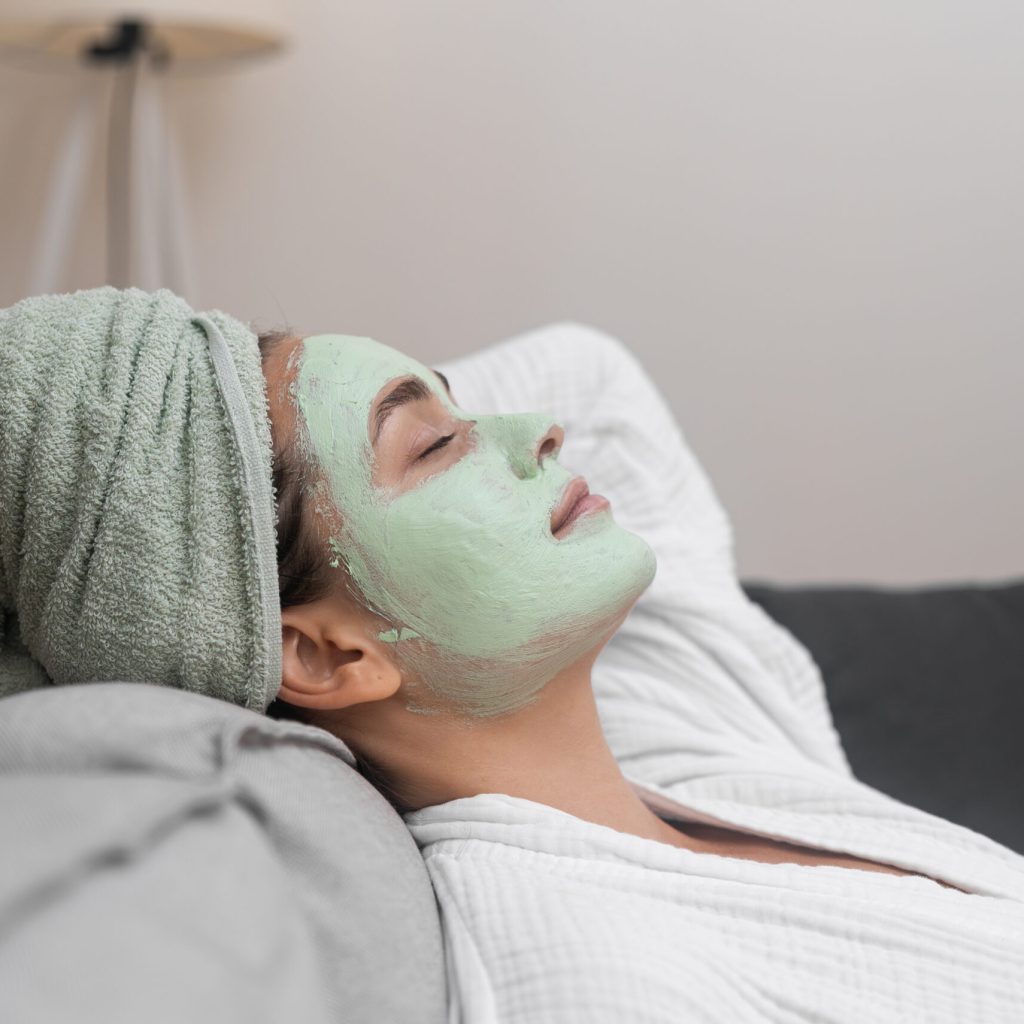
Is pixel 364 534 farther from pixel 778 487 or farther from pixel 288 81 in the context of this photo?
pixel 288 81

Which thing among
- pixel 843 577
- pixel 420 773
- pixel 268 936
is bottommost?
pixel 843 577

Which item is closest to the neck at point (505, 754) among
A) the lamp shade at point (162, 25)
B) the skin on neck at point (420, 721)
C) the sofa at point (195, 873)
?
the skin on neck at point (420, 721)

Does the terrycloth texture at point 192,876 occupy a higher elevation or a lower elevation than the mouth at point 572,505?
lower

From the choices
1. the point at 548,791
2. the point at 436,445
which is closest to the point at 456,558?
the point at 436,445

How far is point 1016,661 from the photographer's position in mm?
1706

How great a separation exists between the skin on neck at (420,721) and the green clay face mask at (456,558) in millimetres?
13

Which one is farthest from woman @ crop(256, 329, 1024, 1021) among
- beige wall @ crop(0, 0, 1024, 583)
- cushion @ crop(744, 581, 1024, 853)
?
beige wall @ crop(0, 0, 1024, 583)

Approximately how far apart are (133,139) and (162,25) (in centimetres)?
24

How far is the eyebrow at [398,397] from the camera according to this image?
3.60ft

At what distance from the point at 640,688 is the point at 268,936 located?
82 cm

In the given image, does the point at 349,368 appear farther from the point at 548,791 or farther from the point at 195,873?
the point at 195,873

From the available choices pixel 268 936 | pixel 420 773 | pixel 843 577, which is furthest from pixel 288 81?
pixel 268 936

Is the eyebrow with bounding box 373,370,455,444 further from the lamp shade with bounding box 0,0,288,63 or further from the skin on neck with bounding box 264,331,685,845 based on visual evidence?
the lamp shade with bounding box 0,0,288,63

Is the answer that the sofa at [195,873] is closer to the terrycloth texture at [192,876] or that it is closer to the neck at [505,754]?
the terrycloth texture at [192,876]
